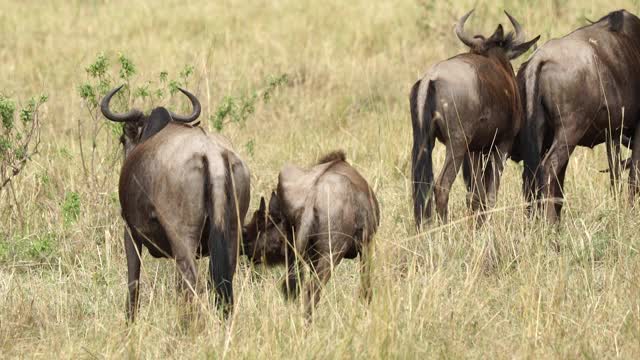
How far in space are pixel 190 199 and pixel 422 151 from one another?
77.1 inches

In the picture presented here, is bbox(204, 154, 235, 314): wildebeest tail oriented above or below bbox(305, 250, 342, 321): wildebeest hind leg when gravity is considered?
above

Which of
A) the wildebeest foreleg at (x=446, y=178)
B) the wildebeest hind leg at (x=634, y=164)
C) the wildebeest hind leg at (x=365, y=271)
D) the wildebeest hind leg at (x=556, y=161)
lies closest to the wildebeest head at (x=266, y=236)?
the wildebeest hind leg at (x=365, y=271)

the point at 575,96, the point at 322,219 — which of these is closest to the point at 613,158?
the point at 575,96

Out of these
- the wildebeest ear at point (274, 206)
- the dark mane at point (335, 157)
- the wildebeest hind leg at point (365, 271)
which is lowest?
the wildebeest hind leg at point (365, 271)

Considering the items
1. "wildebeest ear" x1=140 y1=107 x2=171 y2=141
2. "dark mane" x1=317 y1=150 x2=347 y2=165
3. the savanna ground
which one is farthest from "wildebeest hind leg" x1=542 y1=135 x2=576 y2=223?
"wildebeest ear" x1=140 y1=107 x2=171 y2=141

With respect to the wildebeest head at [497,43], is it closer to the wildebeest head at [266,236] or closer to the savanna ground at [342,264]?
the savanna ground at [342,264]

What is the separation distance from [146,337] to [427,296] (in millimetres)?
1300

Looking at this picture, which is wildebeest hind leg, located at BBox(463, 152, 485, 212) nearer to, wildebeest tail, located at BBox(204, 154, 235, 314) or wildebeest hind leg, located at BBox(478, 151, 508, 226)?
wildebeest hind leg, located at BBox(478, 151, 508, 226)

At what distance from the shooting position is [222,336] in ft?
17.3

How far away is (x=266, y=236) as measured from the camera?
251 inches

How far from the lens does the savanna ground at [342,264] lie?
5.30 meters

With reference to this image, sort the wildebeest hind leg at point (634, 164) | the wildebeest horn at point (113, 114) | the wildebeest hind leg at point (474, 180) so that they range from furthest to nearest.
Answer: the wildebeest hind leg at point (634, 164), the wildebeest hind leg at point (474, 180), the wildebeest horn at point (113, 114)

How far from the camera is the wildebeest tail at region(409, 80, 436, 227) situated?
23.7ft

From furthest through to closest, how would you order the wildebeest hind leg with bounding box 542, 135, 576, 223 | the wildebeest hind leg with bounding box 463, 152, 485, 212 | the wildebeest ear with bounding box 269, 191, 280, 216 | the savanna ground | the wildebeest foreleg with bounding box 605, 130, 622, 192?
1. the wildebeest foreleg with bounding box 605, 130, 622, 192
2. the wildebeest hind leg with bounding box 542, 135, 576, 223
3. the wildebeest hind leg with bounding box 463, 152, 485, 212
4. the wildebeest ear with bounding box 269, 191, 280, 216
5. the savanna ground
